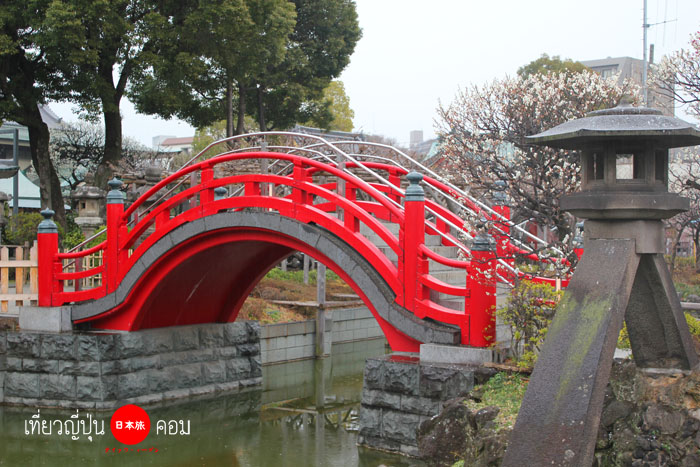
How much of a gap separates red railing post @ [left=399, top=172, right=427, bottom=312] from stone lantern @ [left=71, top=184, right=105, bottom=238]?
30.5 feet

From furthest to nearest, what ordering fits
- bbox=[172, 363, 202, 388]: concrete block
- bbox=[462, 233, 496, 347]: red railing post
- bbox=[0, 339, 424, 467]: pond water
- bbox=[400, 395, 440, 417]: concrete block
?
1. bbox=[172, 363, 202, 388]: concrete block
2. bbox=[0, 339, 424, 467]: pond water
3. bbox=[400, 395, 440, 417]: concrete block
4. bbox=[462, 233, 496, 347]: red railing post

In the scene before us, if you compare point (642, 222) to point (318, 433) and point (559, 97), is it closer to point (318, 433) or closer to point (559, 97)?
point (559, 97)

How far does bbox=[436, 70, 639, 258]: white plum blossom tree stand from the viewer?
8.12 meters

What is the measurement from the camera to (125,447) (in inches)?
443

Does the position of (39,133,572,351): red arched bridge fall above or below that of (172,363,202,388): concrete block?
above

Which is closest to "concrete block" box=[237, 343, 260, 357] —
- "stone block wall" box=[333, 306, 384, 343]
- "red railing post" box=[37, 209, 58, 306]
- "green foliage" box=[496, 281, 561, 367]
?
"red railing post" box=[37, 209, 58, 306]

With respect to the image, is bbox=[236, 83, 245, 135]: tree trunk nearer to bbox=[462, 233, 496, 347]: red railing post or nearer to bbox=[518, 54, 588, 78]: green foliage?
bbox=[518, 54, 588, 78]: green foliage

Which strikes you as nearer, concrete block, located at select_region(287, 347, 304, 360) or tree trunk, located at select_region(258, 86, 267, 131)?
concrete block, located at select_region(287, 347, 304, 360)

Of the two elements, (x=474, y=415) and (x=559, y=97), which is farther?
(x=559, y=97)

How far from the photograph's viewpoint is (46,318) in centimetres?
1323

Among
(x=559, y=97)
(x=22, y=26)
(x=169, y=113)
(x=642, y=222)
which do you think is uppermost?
(x=22, y=26)

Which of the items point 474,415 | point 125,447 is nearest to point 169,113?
point 125,447

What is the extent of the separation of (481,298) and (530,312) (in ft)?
2.39

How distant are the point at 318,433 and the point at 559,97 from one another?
6.19m
